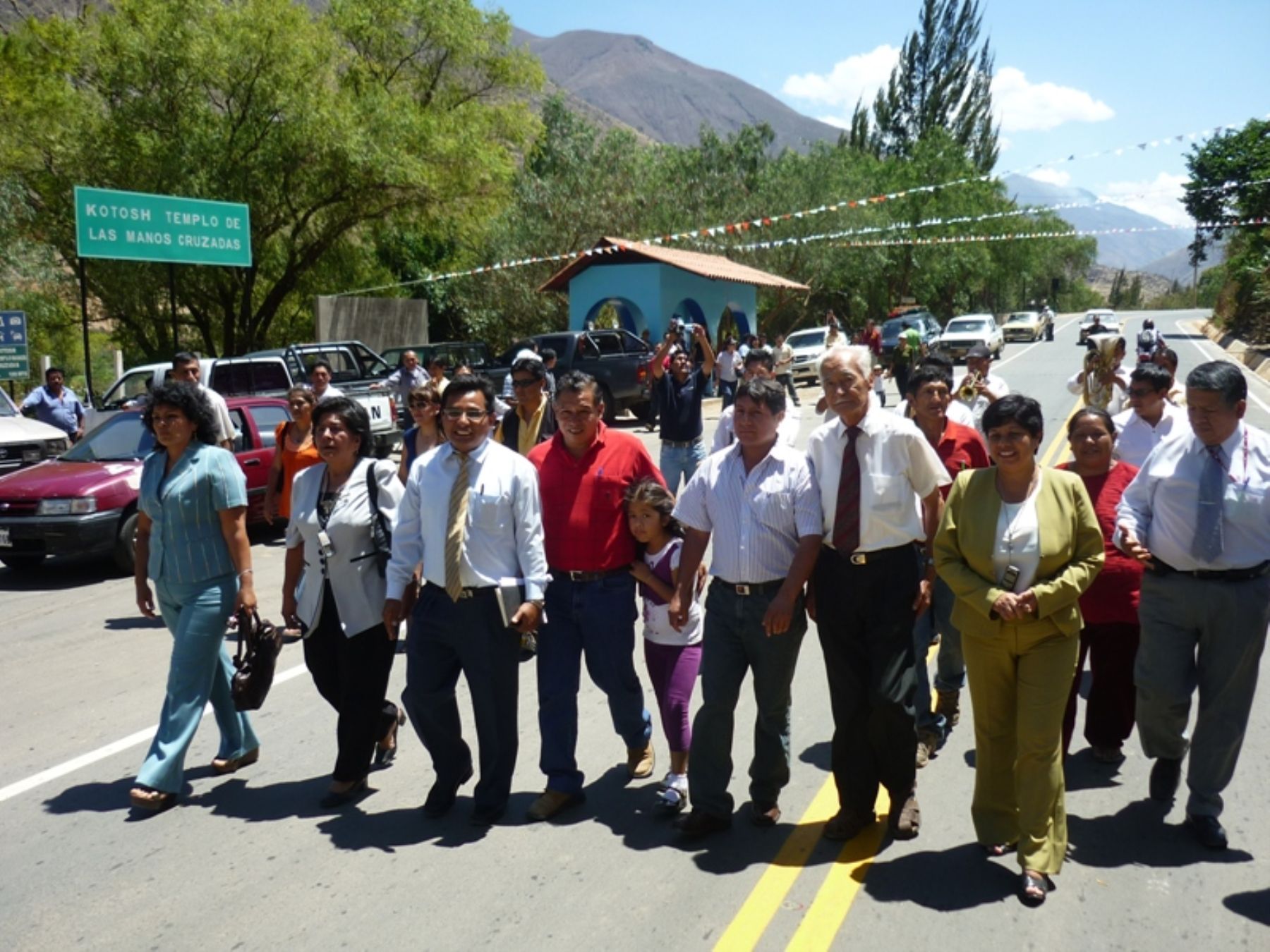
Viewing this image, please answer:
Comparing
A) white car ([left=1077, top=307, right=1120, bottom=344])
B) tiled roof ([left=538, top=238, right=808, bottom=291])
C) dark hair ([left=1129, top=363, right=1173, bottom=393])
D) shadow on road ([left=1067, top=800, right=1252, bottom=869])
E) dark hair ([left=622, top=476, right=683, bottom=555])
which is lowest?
shadow on road ([left=1067, top=800, right=1252, bottom=869])

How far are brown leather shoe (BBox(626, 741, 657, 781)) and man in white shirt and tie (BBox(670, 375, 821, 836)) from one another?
60cm

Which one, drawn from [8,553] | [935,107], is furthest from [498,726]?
[935,107]

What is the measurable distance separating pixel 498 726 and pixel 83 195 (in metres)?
18.8

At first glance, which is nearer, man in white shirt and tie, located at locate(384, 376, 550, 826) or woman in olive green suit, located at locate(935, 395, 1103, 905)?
woman in olive green suit, located at locate(935, 395, 1103, 905)

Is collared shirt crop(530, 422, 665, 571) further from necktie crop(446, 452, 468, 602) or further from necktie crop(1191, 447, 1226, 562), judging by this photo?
necktie crop(1191, 447, 1226, 562)

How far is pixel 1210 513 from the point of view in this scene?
14.8 feet

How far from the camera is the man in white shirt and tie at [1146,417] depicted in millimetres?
6426

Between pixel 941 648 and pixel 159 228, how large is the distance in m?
20.0

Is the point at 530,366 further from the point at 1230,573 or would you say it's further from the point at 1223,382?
the point at 1230,573

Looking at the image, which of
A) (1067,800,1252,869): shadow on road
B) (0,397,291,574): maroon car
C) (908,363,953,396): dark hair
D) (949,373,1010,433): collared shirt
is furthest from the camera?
(0,397,291,574): maroon car

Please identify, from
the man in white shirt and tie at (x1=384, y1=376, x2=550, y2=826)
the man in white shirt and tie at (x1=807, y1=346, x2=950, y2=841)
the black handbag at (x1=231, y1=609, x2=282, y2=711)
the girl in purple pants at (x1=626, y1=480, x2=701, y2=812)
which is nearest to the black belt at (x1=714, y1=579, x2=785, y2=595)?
the man in white shirt and tie at (x1=807, y1=346, x2=950, y2=841)

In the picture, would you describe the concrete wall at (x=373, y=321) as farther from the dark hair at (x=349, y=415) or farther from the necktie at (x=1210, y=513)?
the necktie at (x=1210, y=513)

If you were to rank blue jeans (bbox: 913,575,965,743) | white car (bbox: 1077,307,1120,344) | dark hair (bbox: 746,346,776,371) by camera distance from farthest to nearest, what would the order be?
white car (bbox: 1077,307,1120,344) < dark hair (bbox: 746,346,776,371) < blue jeans (bbox: 913,575,965,743)

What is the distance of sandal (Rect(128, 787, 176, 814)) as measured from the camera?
5.02m
